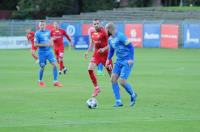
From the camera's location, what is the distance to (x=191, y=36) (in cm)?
5003

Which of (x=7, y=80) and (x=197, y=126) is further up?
(x=197, y=126)

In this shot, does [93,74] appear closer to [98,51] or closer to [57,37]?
[98,51]

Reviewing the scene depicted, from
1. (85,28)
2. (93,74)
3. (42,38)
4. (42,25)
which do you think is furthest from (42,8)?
(93,74)

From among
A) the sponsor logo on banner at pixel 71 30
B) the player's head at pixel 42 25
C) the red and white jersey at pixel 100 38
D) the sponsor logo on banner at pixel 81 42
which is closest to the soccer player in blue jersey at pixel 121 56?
the red and white jersey at pixel 100 38

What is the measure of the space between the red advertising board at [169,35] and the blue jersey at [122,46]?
109ft

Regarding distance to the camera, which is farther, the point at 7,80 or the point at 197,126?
the point at 7,80

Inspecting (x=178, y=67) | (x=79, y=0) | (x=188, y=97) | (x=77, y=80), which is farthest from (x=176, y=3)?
(x=188, y=97)

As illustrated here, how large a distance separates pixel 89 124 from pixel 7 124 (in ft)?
5.54

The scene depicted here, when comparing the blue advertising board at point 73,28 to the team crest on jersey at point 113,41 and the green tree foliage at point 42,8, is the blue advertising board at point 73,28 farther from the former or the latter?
the team crest on jersey at point 113,41

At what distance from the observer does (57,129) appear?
1312cm

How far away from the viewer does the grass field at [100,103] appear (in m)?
13.6

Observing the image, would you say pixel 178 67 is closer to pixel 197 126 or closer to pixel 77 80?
pixel 77 80

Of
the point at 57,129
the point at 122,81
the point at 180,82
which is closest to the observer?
the point at 57,129

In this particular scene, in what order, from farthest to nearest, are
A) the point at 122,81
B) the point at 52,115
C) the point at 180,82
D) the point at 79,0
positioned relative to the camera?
the point at 79,0 → the point at 180,82 → the point at 122,81 → the point at 52,115
